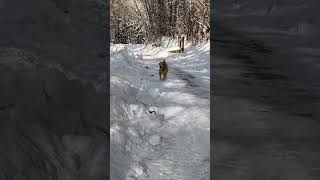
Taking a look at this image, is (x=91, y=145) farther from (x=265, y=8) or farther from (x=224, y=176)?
(x=265, y=8)

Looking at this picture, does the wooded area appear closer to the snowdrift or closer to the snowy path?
the snowy path

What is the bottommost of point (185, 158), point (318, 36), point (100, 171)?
point (185, 158)

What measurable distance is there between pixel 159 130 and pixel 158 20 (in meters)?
17.0

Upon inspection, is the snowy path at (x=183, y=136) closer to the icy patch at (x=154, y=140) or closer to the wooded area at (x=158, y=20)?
the icy patch at (x=154, y=140)

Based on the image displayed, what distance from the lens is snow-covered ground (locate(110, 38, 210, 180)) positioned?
431 cm

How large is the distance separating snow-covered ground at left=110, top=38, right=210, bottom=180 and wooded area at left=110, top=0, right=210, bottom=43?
33.4ft

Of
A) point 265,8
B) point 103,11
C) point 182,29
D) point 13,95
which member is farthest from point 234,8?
point 182,29

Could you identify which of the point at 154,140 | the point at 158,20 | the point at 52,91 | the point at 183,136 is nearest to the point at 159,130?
the point at 183,136

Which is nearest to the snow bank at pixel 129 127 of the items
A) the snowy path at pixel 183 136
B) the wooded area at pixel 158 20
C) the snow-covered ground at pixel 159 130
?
the snow-covered ground at pixel 159 130

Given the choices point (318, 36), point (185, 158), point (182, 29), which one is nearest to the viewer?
point (318, 36)

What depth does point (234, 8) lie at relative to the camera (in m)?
2.46

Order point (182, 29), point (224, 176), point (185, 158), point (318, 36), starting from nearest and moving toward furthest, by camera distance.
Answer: point (318, 36)
point (224, 176)
point (185, 158)
point (182, 29)

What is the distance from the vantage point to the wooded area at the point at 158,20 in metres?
19.4

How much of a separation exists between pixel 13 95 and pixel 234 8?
1.49 meters
